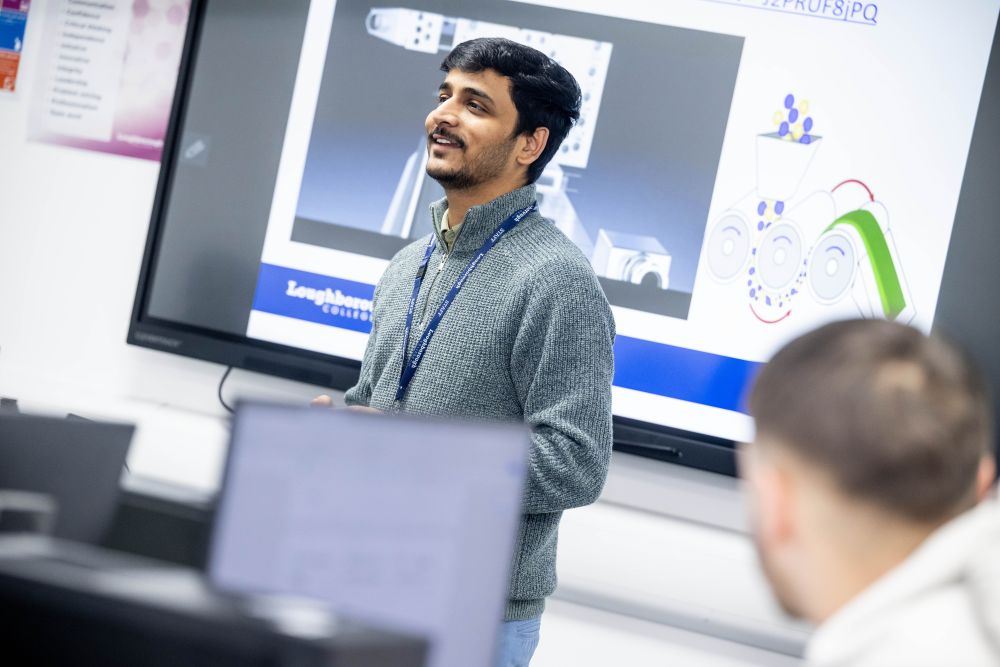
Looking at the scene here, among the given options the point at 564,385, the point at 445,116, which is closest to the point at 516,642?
the point at 564,385

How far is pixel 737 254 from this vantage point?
266 cm

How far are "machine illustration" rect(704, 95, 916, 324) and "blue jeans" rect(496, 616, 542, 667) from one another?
1.14 metres

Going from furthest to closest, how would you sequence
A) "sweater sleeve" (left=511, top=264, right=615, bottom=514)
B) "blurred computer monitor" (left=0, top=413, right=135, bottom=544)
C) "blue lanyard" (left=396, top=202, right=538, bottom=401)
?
1. "blue lanyard" (left=396, top=202, right=538, bottom=401)
2. "sweater sleeve" (left=511, top=264, right=615, bottom=514)
3. "blurred computer monitor" (left=0, top=413, right=135, bottom=544)

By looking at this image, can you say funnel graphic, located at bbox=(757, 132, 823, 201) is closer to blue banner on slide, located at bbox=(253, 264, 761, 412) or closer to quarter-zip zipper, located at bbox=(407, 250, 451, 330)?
blue banner on slide, located at bbox=(253, 264, 761, 412)

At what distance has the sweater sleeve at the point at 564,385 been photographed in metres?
1.76

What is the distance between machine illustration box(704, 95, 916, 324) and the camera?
8.47 ft

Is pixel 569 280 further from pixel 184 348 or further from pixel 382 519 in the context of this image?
pixel 184 348

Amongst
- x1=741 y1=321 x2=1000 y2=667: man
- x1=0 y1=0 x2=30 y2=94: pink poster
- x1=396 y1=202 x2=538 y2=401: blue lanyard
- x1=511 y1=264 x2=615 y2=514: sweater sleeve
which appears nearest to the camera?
x1=741 y1=321 x2=1000 y2=667: man

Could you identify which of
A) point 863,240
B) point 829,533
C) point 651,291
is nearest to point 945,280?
point 863,240

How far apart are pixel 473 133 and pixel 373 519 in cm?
119

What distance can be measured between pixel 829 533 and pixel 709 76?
6.50ft

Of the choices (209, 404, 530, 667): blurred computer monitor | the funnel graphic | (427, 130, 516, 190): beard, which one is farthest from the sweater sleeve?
the funnel graphic

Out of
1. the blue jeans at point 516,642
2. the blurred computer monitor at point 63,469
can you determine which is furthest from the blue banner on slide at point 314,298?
the blurred computer monitor at point 63,469

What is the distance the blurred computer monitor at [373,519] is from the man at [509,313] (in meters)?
0.75
